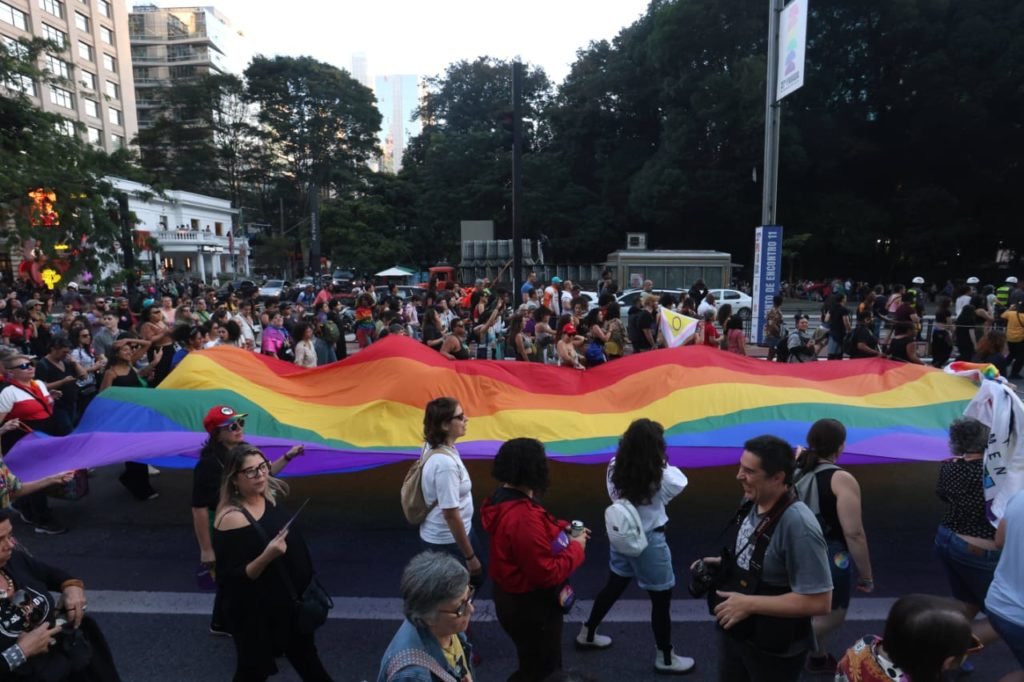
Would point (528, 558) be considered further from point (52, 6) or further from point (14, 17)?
point (52, 6)

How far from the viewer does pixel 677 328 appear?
973 centimetres

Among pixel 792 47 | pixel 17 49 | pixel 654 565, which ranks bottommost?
pixel 654 565

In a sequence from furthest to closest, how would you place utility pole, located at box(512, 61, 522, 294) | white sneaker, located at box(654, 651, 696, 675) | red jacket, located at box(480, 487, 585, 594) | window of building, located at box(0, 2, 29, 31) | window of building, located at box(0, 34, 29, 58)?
1. window of building, located at box(0, 2, 29, 31)
2. utility pole, located at box(512, 61, 522, 294)
3. window of building, located at box(0, 34, 29, 58)
4. white sneaker, located at box(654, 651, 696, 675)
5. red jacket, located at box(480, 487, 585, 594)

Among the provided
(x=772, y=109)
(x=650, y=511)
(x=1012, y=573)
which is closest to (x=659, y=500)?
(x=650, y=511)

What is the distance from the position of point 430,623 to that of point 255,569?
110 cm

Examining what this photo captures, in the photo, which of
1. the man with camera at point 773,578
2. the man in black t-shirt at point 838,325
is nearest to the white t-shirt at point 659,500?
the man with camera at point 773,578

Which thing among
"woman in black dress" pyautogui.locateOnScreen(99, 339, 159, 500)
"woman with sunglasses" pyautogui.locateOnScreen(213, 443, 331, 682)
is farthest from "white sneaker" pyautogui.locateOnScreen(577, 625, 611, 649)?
"woman in black dress" pyautogui.locateOnScreen(99, 339, 159, 500)

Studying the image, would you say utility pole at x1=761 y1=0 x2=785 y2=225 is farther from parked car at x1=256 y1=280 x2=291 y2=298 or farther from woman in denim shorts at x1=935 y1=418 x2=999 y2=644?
parked car at x1=256 y1=280 x2=291 y2=298

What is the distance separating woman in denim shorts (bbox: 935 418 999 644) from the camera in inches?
135

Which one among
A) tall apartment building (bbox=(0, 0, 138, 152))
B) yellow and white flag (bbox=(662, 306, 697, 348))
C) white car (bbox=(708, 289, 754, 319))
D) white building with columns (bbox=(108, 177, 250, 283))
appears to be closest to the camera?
yellow and white flag (bbox=(662, 306, 697, 348))

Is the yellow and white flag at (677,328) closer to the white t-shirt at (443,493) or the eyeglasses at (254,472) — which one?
the white t-shirt at (443,493)

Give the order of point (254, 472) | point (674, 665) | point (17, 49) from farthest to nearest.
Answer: point (17, 49)
point (674, 665)
point (254, 472)

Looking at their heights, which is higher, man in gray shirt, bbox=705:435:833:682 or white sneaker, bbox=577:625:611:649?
man in gray shirt, bbox=705:435:833:682

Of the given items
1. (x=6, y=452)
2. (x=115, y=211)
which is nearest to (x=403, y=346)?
(x=6, y=452)
